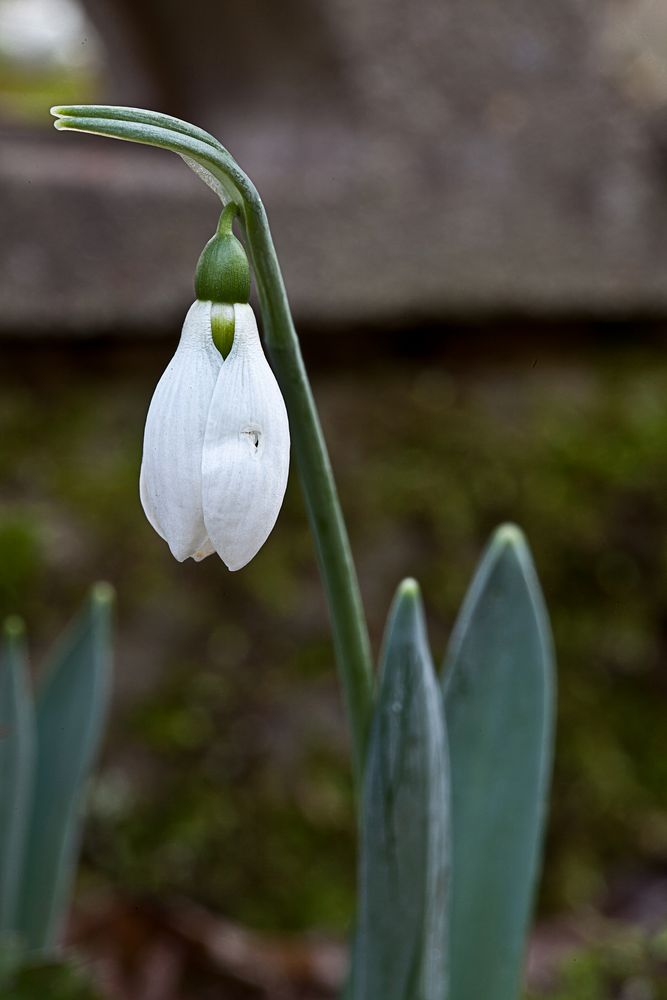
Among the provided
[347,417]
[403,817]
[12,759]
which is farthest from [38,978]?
[347,417]

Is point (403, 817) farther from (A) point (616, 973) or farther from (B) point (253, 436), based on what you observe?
(A) point (616, 973)

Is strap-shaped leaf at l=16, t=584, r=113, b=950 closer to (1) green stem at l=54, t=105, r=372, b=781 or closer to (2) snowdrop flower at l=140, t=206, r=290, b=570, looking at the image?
(1) green stem at l=54, t=105, r=372, b=781

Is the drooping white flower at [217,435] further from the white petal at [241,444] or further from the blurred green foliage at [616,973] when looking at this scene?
the blurred green foliage at [616,973]

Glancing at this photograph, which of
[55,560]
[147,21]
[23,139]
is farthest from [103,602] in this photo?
[147,21]

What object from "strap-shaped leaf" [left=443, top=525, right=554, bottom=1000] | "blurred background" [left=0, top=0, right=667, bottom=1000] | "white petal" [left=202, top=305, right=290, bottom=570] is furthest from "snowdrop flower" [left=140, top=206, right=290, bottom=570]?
"blurred background" [left=0, top=0, right=667, bottom=1000]

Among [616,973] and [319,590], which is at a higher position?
[319,590]

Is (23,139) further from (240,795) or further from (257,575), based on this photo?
(240,795)
